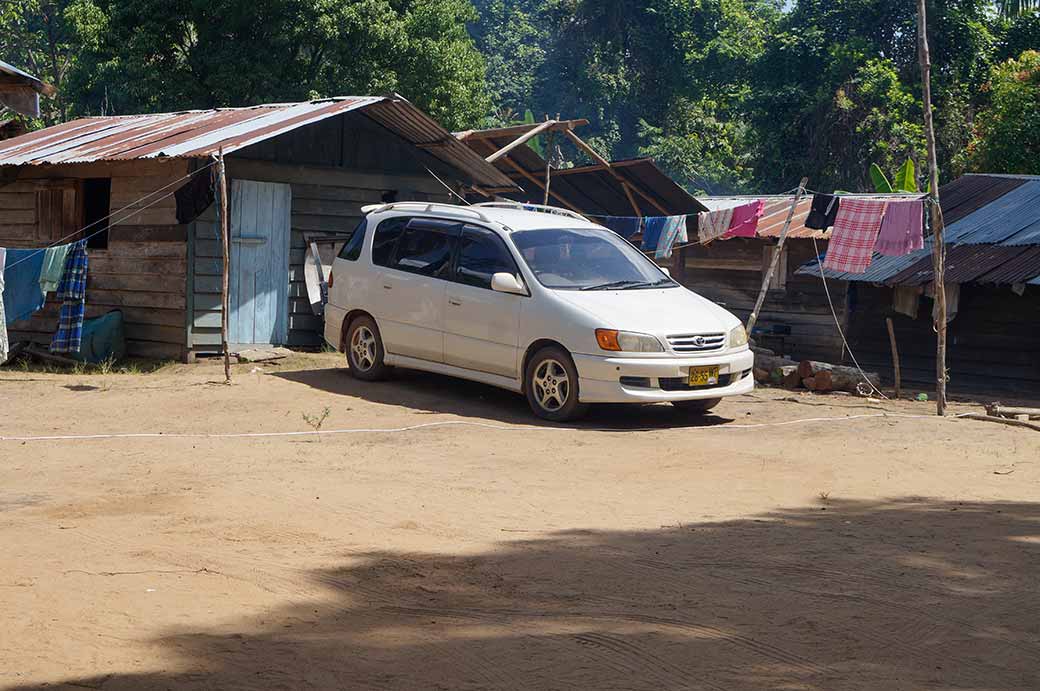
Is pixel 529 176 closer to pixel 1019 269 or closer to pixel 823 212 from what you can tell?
pixel 823 212

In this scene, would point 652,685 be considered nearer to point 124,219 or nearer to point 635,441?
point 635,441

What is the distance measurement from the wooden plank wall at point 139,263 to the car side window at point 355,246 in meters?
2.71

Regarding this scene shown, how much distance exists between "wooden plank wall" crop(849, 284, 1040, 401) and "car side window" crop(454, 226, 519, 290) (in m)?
8.65

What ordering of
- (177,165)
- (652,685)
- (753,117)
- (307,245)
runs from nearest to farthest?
(652,685)
(177,165)
(307,245)
(753,117)

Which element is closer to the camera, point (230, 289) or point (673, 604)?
point (673, 604)

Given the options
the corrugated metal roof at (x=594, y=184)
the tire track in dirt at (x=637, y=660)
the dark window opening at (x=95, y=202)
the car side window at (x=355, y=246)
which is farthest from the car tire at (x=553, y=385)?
the corrugated metal roof at (x=594, y=184)

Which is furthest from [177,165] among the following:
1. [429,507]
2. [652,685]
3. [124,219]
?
[652,685]

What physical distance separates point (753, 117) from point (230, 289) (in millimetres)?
23026

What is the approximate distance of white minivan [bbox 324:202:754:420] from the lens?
420 inches

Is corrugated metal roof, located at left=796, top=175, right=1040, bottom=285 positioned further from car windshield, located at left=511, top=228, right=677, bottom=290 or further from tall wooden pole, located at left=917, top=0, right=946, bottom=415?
car windshield, located at left=511, top=228, right=677, bottom=290

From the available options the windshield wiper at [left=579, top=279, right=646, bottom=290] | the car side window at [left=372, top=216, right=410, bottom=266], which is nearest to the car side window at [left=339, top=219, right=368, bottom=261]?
the car side window at [left=372, top=216, right=410, bottom=266]

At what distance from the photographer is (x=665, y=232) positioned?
18.8 meters

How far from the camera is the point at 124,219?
15023mm

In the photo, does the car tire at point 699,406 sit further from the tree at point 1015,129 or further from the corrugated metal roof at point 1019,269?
the tree at point 1015,129
